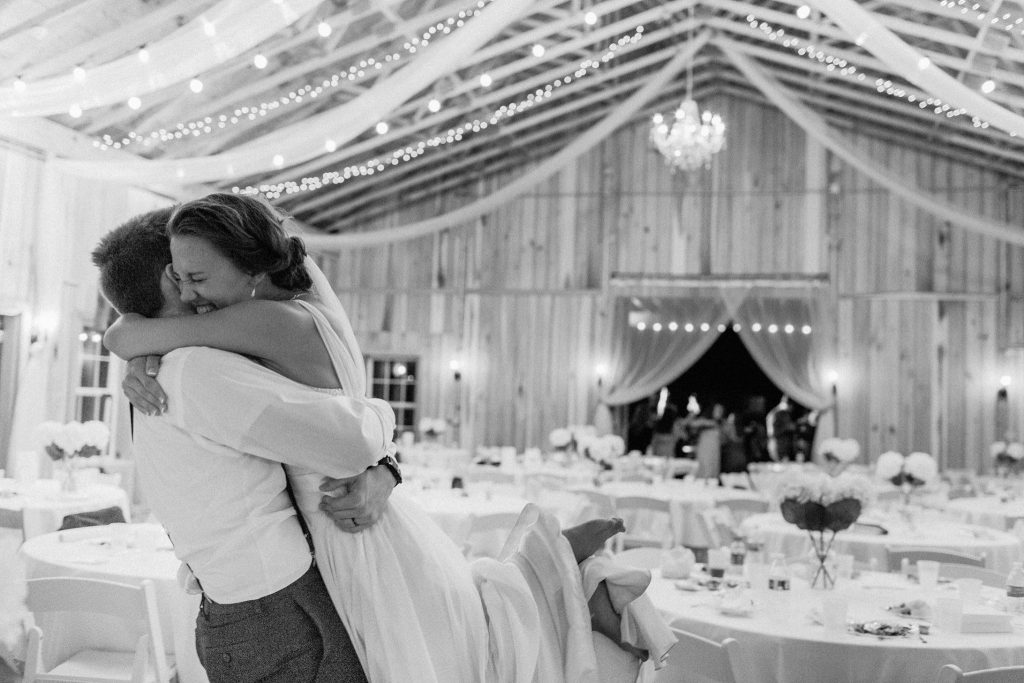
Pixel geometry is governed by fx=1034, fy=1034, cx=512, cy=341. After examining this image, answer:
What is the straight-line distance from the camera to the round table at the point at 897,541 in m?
6.22

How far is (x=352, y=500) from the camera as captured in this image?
67.5 inches

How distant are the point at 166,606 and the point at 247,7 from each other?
3068 mm

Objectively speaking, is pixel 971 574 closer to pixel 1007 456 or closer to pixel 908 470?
pixel 908 470

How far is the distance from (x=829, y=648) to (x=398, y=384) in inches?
503

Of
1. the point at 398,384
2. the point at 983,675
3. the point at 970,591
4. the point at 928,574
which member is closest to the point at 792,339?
the point at 398,384

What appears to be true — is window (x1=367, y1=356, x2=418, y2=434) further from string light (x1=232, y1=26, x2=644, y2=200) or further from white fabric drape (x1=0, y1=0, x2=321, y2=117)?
white fabric drape (x1=0, y1=0, x2=321, y2=117)

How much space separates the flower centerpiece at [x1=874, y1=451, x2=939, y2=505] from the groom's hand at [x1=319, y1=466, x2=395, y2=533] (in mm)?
5787

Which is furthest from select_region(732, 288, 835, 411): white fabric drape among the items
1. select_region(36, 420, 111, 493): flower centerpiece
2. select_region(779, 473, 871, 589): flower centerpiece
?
select_region(779, 473, 871, 589): flower centerpiece

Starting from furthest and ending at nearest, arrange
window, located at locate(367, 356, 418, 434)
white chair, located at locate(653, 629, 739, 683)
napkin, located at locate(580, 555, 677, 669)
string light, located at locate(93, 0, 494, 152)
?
window, located at locate(367, 356, 418, 434)
string light, located at locate(93, 0, 494, 152)
white chair, located at locate(653, 629, 739, 683)
napkin, located at locate(580, 555, 677, 669)

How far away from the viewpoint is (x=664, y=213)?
15.5 metres

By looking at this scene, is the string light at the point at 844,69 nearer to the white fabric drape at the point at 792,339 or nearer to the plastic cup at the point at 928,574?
the white fabric drape at the point at 792,339

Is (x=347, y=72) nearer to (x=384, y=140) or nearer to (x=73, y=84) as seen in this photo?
(x=384, y=140)

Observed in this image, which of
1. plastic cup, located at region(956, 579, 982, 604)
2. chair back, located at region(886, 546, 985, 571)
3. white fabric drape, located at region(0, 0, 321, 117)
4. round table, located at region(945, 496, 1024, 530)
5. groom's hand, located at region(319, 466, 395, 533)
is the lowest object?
round table, located at region(945, 496, 1024, 530)

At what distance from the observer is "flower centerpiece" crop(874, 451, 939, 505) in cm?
680
